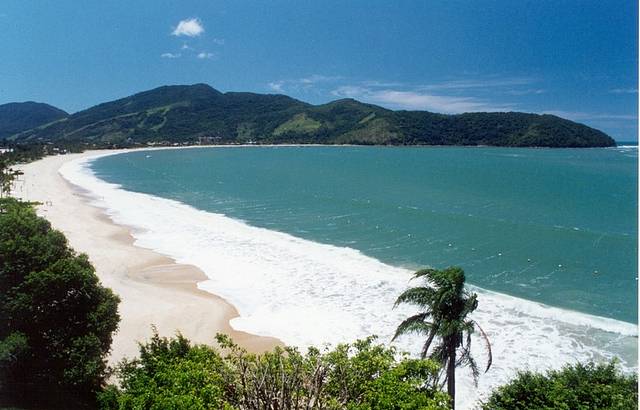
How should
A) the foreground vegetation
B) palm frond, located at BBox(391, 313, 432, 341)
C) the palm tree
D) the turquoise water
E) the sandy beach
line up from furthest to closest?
the turquoise water, the sandy beach, palm frond, located at BBox(391, 313, 432, 341), the palm tree, the foreground vegetation

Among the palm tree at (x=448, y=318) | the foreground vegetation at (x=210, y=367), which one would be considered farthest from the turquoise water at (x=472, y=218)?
the foreground vegetation at (x=210, y=367)

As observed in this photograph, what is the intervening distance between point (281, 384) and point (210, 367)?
99.2 inches

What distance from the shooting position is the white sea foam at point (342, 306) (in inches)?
922

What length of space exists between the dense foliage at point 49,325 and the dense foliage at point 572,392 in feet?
49.3

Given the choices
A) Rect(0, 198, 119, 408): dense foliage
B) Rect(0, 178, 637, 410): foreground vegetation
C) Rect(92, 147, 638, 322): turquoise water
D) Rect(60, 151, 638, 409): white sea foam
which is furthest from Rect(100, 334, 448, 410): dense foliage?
Rect(92, 147, 638, 322): turquoise water

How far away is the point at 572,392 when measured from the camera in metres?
13.4

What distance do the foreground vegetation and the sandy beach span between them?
9.48 ft

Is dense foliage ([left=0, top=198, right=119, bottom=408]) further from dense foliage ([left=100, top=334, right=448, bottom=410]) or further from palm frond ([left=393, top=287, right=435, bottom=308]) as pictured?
palm frond ([left=393, top=287, right=435, bottom=308])

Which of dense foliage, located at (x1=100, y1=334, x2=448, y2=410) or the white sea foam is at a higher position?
dense foliage, located at (x1=100, y1=334, x2=448, y2=410)

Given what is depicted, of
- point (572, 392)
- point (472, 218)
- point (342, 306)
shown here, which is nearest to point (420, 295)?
point (572, 392)

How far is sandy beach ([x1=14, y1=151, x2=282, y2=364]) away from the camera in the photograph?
79.3ft

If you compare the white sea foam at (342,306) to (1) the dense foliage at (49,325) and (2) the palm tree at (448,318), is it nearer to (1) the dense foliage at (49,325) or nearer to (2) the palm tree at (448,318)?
(2) the palm tree at (448,318)

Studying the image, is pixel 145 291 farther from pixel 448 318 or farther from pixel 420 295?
pixel 448 318

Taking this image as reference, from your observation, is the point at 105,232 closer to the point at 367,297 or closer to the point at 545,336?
the point at 367,297
